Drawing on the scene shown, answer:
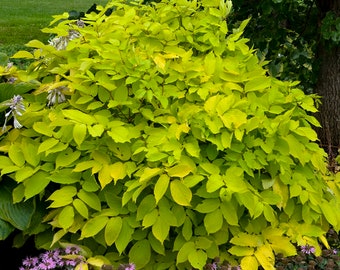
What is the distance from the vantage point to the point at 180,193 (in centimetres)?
254

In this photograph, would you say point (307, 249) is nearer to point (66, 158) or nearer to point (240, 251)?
point (240, 251)

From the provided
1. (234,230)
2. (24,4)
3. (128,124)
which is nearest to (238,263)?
(234,230)

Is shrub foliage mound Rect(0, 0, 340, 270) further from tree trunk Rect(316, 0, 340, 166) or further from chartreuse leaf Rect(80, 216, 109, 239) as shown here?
tree trunk Rect(316, 0, 340, 166)

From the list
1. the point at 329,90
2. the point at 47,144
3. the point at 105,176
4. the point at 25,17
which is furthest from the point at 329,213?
the point at 25,17

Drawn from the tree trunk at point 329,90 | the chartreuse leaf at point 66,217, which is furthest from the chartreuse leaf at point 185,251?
the tree trunk at point 329,90

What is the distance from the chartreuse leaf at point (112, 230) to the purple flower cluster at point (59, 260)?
0.13 m

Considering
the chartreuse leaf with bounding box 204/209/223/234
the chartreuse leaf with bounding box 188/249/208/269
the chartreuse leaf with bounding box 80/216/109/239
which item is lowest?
the chartreuse leaf with bounding box 188/249/208/269

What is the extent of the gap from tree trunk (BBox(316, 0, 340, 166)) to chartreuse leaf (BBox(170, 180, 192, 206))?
2.45 metres

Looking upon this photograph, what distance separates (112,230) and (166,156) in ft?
1.23

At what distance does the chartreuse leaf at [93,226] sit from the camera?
2.60m

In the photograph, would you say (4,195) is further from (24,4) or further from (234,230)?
(24,4)

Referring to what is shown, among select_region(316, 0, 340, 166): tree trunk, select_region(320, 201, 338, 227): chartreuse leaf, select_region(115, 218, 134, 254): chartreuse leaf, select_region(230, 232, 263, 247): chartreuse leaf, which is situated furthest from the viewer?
select_region(316, 0, 340, 166): tree trunk

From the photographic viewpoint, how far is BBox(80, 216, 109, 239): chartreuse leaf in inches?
102

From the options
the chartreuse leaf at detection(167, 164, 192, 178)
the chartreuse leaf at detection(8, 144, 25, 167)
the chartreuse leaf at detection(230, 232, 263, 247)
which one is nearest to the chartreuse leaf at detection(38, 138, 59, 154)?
the chartreuse leaf at detection(8, 144, 25, 167)
